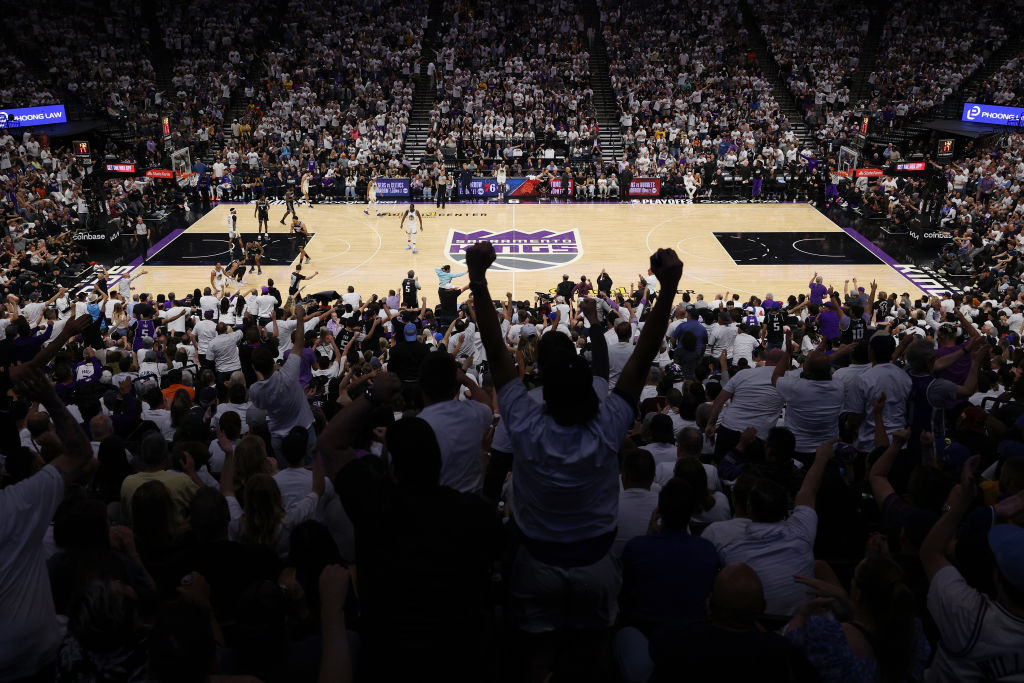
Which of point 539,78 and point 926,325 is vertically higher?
point 539,78

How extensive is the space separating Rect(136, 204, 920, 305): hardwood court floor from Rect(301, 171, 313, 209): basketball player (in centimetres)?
80

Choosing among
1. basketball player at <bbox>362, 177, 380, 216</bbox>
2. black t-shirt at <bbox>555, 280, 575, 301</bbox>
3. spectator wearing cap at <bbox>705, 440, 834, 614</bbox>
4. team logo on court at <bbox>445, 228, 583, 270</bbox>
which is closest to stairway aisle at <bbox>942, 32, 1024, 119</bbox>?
team logo on court at <bbox>445, 228, 583, 270</bbox>

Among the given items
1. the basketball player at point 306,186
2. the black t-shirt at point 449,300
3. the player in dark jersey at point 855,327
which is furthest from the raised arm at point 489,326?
the basketball player at point 306,186

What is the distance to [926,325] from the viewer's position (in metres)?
14.8

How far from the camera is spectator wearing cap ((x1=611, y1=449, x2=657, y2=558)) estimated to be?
458 cm

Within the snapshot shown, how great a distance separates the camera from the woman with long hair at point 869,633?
3162 mm

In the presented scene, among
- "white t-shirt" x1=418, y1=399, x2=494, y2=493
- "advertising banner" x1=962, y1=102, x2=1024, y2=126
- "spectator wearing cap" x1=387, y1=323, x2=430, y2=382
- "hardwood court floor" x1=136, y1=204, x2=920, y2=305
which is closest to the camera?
"white t-shirt" x1=418, y1=399, x2=494, y2=493

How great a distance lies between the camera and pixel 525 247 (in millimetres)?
25547

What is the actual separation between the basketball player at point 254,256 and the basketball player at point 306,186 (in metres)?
6.41

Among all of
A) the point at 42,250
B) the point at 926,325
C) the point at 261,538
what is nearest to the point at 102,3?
the point at 42,250

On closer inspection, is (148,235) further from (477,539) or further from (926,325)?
Result: (477,539)

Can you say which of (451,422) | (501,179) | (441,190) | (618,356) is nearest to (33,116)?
(441,190)

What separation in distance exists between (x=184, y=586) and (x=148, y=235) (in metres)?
24.9

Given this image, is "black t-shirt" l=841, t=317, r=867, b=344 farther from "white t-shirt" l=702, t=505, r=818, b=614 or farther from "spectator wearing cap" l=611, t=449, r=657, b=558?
"white t-shirt" l=702, t=505, r=818, b=614
